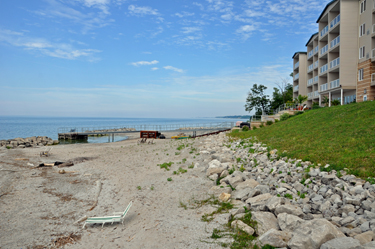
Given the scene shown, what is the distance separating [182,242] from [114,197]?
6.20 metres

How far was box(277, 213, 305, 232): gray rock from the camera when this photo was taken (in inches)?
249

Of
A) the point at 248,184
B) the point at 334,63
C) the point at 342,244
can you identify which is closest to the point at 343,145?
the point at 248,184

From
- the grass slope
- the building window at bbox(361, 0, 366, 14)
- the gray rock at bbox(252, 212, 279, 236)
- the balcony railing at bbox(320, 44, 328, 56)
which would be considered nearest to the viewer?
the gray rock at bbox(252, 212, 279, 236)

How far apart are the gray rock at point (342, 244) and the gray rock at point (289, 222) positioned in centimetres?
123

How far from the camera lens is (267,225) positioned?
664cm

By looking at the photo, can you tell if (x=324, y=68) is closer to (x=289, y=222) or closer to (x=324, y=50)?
(x=324, y=50)

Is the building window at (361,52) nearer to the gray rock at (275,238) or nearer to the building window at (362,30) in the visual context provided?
the building window at (362,30)

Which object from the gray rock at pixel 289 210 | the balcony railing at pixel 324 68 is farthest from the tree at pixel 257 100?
the gray rock at pixel 289 210

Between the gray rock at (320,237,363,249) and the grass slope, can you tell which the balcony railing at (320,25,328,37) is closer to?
the grass slope

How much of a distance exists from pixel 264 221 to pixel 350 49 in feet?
109

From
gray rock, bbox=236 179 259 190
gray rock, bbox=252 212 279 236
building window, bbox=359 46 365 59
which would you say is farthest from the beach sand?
building window, bbox=359 46 365 59

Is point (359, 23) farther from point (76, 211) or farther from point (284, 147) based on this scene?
point (76, 211)

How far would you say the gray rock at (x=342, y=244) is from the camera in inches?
188

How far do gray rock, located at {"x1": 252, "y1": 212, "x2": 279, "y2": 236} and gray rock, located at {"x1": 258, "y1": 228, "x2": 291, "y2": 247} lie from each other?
0.49 metres
